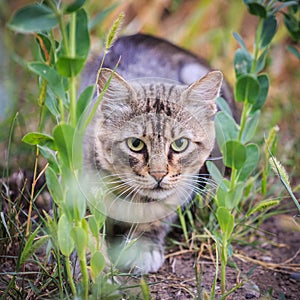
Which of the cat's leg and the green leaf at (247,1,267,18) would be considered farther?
the cat's leg

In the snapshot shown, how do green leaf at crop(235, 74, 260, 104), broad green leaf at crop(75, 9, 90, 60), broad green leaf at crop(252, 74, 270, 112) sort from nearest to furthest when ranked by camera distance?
broad green leaf at crop(75, 9, 90, 60), green leaf at crop(235, 74, 260, 104), broad green leaf at crop(252, 74, 270, 112)

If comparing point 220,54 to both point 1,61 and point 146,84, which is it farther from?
point 146,84

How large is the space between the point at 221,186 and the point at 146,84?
69 centimetres

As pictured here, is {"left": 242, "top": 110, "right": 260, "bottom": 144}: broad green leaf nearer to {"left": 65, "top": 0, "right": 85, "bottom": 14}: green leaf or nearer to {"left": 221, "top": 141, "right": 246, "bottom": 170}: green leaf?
{"left": 221, "top": 141, "right": 246, "bottom": 170}: green leaf

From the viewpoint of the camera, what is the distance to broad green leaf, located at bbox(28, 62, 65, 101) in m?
1.24

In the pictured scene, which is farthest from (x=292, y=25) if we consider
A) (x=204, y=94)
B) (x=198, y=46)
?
(x=198, y=46)

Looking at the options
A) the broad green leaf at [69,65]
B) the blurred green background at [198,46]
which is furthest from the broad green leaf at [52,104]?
the blurred green background at [198,46]

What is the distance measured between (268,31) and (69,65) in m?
0.67

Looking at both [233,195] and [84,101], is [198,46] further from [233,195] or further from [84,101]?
[84,101]

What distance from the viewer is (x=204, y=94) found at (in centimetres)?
181

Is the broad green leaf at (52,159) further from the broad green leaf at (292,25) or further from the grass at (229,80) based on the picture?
the broad green leaf at (292,25)

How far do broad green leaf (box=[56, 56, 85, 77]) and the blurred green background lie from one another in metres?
1.36

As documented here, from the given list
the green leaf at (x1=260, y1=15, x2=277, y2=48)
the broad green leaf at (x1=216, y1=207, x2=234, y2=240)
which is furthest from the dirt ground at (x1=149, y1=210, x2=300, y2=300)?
the green leaf at (x1=260, y1=15, x2=277, y2=48)

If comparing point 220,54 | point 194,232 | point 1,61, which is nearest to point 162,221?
point 194,232
